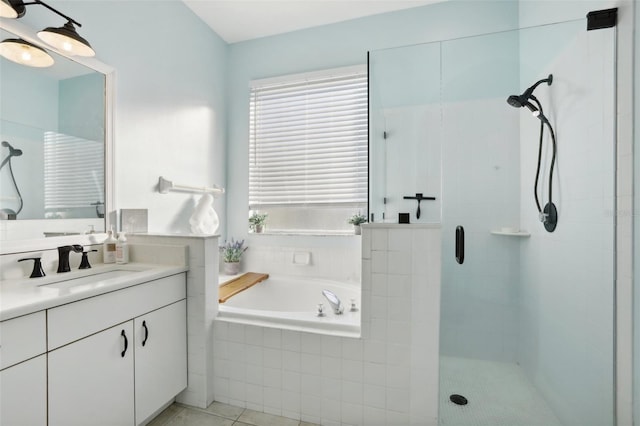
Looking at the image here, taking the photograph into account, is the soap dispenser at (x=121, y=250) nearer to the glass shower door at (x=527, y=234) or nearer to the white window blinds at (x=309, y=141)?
the white window blinds at (x=309, y=141)

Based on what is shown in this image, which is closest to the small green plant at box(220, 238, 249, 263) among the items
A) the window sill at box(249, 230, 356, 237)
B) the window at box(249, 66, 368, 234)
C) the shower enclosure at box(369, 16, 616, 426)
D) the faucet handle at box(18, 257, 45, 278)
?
the window sill at box(249, 230, 356, 237)

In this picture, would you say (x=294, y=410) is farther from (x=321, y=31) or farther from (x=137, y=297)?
(x=321, y=31)

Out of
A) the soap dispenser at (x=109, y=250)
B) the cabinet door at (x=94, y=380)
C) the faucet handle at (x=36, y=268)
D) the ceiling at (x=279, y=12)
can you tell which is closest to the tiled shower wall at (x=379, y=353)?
the cabinet door at (x=94, y=380)

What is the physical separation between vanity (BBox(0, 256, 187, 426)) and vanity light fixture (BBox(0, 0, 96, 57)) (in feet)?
3.62

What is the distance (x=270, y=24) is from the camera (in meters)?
2.61

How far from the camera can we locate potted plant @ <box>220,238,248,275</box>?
8.73ft

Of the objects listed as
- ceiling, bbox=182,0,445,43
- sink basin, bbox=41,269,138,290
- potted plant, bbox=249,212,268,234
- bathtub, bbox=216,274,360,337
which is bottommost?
bathtub, bbox=216,274,360,337

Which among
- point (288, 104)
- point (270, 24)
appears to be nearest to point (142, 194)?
point (288, 104)

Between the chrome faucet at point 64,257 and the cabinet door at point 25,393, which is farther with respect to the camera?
the chrome faucet at point 64,257

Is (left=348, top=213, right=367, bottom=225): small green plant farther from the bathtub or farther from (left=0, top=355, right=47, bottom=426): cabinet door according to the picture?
(left=0, top=355, right=47, bottom=426): cabinet door

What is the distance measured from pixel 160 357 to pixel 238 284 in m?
0.86

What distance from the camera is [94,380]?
3.99ft

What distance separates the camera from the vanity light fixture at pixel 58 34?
4.13 ft

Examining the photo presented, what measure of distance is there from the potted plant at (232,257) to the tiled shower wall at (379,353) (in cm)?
120
